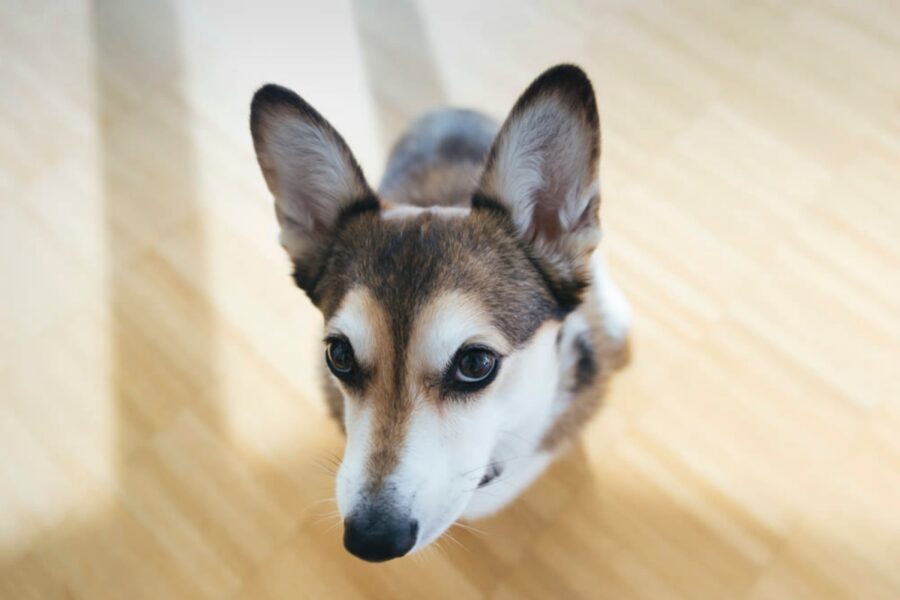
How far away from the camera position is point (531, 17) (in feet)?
9.35

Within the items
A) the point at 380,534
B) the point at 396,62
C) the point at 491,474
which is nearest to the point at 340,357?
the point at 380,534

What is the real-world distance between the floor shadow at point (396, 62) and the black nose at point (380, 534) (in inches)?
70.3

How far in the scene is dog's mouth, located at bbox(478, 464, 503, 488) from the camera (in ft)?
5.22

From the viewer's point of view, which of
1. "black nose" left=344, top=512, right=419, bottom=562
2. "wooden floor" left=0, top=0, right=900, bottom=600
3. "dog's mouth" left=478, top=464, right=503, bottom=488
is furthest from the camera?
"wooden floor" left=0, top=0, right=900, bottom=600

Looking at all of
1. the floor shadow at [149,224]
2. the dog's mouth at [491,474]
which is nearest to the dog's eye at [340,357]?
the dog's mouth at [491,474]

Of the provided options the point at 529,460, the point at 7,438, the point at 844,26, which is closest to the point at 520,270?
the point at 529,460

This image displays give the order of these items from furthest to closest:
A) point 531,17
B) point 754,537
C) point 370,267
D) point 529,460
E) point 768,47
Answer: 1. point 531,17
2. point 768,47
3. point 754,537
4. point 529,460
5. point 370,267

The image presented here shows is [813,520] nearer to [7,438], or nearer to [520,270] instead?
[520,270]

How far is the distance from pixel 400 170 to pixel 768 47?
169 cm

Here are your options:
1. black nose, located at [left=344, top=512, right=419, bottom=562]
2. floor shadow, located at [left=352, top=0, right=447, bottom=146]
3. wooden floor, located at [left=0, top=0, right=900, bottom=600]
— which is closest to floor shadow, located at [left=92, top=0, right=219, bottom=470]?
wooden floor, located at [left=0, top=0, right=900, bottom=600]

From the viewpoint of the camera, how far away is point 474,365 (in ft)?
4.30

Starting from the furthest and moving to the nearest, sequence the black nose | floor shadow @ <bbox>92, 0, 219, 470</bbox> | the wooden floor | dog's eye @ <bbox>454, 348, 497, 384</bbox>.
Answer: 1. floor shadow @ <bbox>92, 0, 219, 470</bbox>
2. the wooden floor
3. dog's eye @ <bbox>454, 348, 497, 384</bbox>
4. the black nose

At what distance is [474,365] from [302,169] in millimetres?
597

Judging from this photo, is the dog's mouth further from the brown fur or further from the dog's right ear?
the dog's right ear
